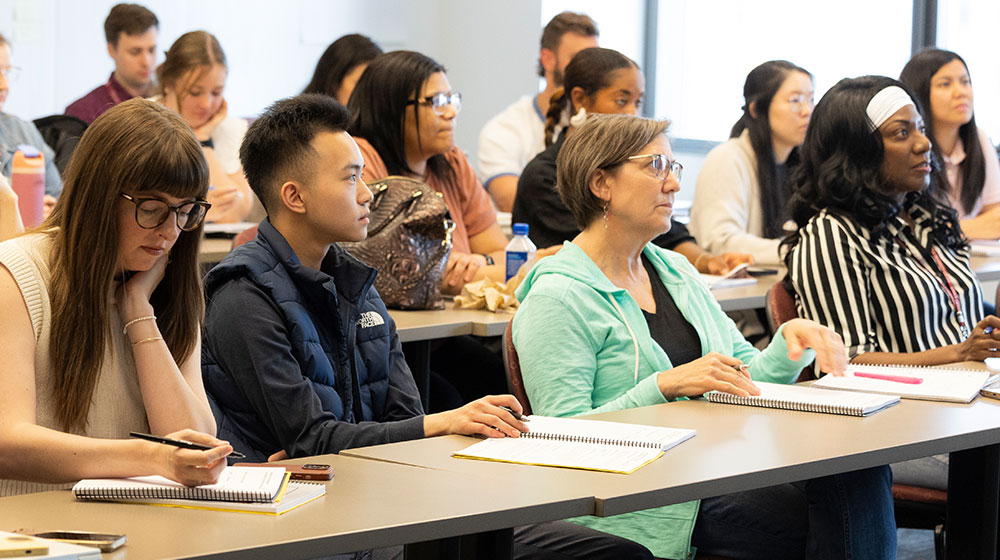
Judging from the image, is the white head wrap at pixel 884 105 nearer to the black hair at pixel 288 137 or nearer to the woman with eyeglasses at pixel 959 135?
the black hair at pixel 288 137

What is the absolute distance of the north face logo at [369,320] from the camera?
2.29m

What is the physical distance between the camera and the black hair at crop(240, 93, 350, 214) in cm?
231

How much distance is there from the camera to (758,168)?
4609 mm

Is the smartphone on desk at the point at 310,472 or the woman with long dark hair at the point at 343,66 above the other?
the woman with long dark hair at the point at 343,66

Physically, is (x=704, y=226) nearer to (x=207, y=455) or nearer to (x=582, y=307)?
(x=582, y=307)

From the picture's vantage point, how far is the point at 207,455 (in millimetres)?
1499

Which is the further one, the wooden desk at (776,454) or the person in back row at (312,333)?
the person in back row at (312,333)

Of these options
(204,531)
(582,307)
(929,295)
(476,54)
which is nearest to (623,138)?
(582,307)

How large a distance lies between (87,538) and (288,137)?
45.3 inches

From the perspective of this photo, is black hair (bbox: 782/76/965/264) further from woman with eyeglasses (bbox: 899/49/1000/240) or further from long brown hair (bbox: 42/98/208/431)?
long brown hair (bbox: 42/98/208/431)

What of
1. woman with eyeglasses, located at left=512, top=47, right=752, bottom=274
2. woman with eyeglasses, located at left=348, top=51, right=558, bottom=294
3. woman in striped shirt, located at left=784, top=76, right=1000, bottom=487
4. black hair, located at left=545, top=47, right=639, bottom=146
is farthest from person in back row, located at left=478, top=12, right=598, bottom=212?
woman in striped shirt, located at left=784, top=76, right=1000, bottom=487

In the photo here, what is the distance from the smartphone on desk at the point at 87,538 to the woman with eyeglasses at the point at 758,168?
11.4 ft

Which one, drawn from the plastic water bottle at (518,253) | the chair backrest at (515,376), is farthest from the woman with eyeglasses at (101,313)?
the plastic water bottle at (518,253)

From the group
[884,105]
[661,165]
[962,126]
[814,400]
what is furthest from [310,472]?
[962,126]
